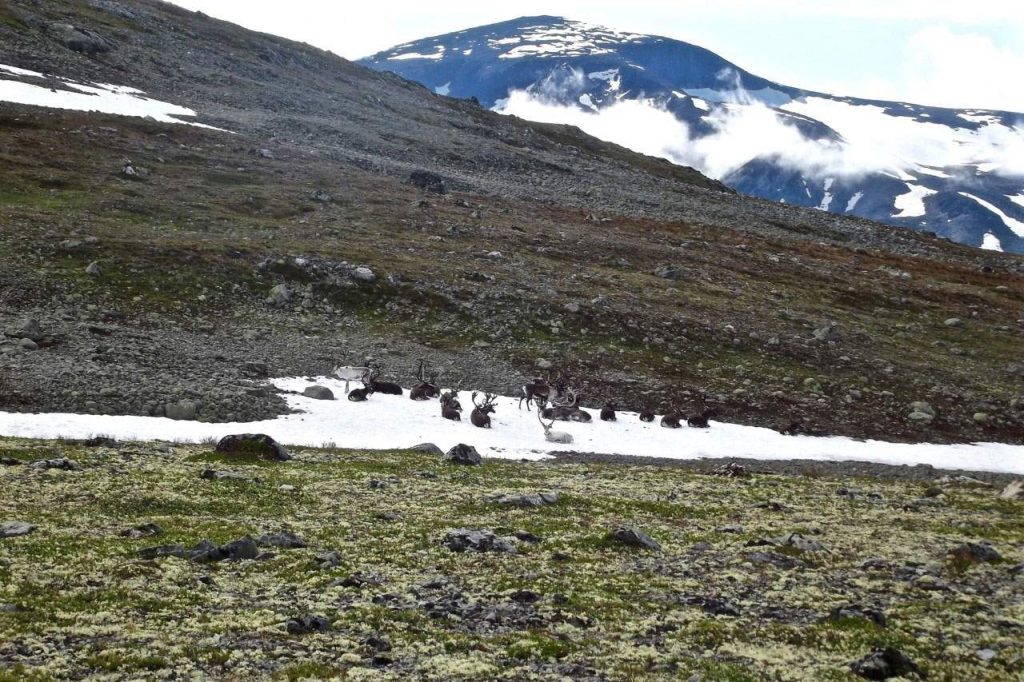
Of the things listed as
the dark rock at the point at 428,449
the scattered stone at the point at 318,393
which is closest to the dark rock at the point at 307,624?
the dark rock at the point at 428,449

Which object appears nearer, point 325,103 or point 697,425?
point 697,425

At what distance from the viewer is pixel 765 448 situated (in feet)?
132

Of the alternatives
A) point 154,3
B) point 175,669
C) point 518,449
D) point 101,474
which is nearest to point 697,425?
point 518,449

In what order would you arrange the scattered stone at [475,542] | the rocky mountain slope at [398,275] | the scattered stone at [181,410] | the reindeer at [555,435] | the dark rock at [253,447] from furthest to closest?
the rocky mountain slope at [398,275] → the reindeer at [555,435] → the scattered stone at [181,410] → the dark rock at [253,447] → the scattered stone at [475,542]

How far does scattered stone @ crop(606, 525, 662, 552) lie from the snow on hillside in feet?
250

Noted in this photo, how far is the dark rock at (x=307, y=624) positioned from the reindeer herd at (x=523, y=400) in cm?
2410

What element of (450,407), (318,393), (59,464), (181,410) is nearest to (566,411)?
(450,407)

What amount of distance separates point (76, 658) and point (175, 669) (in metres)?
1.42

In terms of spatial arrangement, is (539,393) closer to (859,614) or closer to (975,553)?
(975,553)

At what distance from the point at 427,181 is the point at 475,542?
6859 cm

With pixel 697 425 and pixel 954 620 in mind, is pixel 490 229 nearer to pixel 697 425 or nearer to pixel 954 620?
pixel 697 425

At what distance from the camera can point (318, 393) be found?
37875 mm

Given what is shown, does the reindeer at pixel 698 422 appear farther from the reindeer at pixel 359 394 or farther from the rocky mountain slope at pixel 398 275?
the reindeer at pixel 359 394

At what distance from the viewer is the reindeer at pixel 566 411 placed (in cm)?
3959
